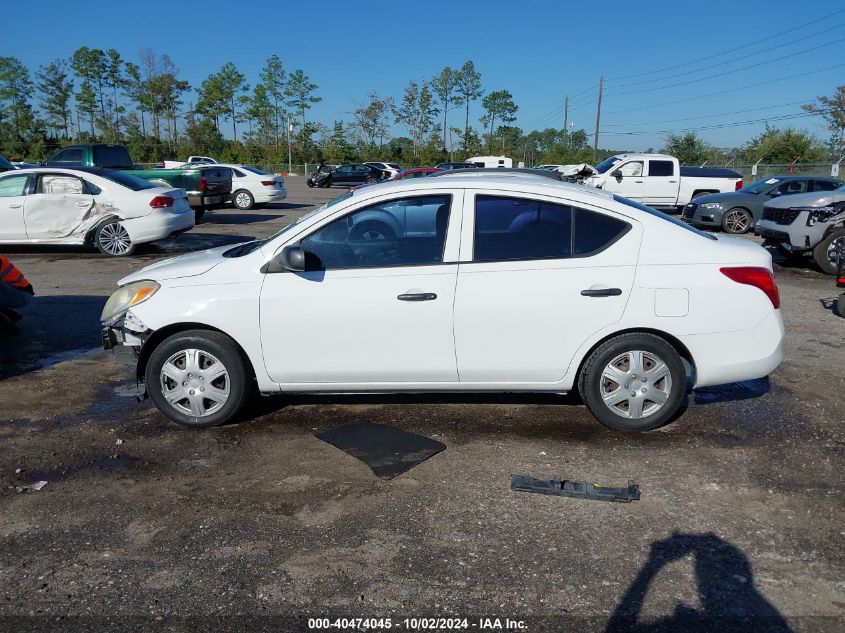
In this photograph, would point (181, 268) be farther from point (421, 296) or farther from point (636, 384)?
point (636, 384)

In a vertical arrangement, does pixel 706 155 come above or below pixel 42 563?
above

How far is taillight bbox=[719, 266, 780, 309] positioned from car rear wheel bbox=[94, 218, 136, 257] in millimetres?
10886

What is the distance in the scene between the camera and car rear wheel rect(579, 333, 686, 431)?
438cm

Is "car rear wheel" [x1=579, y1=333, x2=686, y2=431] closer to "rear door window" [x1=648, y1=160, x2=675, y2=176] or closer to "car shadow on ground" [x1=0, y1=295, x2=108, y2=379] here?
"car shadow on ground" [x1=0, y1=295, x2=108, y2=379]

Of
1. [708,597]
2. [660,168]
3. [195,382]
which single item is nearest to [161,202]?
[195,382]

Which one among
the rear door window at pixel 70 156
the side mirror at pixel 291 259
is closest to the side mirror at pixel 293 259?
the side mirror at pixel 291 259

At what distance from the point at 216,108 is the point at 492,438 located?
73.9 meters

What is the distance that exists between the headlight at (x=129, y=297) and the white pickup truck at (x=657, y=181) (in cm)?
1886

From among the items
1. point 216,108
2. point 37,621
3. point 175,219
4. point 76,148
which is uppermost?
point 216,108

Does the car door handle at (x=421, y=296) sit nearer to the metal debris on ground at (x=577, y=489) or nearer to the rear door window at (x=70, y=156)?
the metal debris on ground at (x=577, y=489)

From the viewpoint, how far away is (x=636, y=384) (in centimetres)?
444

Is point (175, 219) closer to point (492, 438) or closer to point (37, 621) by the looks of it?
point (492, 438)

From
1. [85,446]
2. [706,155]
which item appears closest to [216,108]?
[706,155]

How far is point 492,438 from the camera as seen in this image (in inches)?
177
